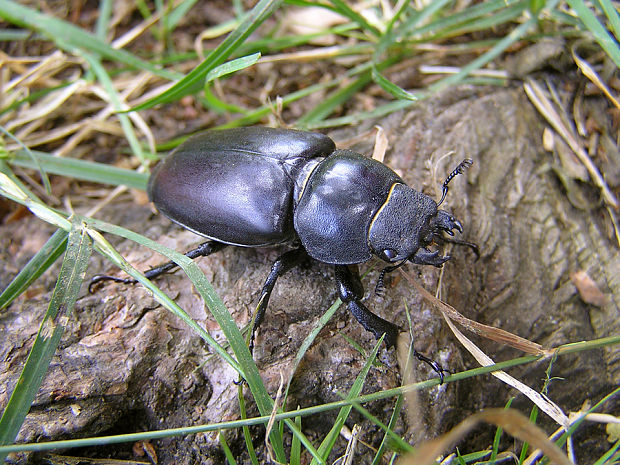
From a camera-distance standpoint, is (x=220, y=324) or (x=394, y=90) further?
(x=394, y=90)

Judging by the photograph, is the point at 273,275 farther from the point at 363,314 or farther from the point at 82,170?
→ the point at 82,170

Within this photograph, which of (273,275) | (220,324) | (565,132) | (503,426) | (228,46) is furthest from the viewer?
(565,132)

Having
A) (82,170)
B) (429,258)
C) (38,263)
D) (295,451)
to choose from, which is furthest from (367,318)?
(82,170)

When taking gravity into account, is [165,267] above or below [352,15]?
below

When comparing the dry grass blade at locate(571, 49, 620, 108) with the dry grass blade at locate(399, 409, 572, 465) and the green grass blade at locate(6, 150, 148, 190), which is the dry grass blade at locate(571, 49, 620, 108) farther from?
the green grass blade at locate(6, 150, 148, 190)

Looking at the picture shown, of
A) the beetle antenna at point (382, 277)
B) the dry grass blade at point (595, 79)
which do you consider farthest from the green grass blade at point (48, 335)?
the dry grass blade at point (595, 79)

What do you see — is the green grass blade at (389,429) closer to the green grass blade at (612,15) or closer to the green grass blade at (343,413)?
the green grass blade at (343,413)

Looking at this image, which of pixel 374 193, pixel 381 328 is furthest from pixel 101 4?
pixel 381 328
